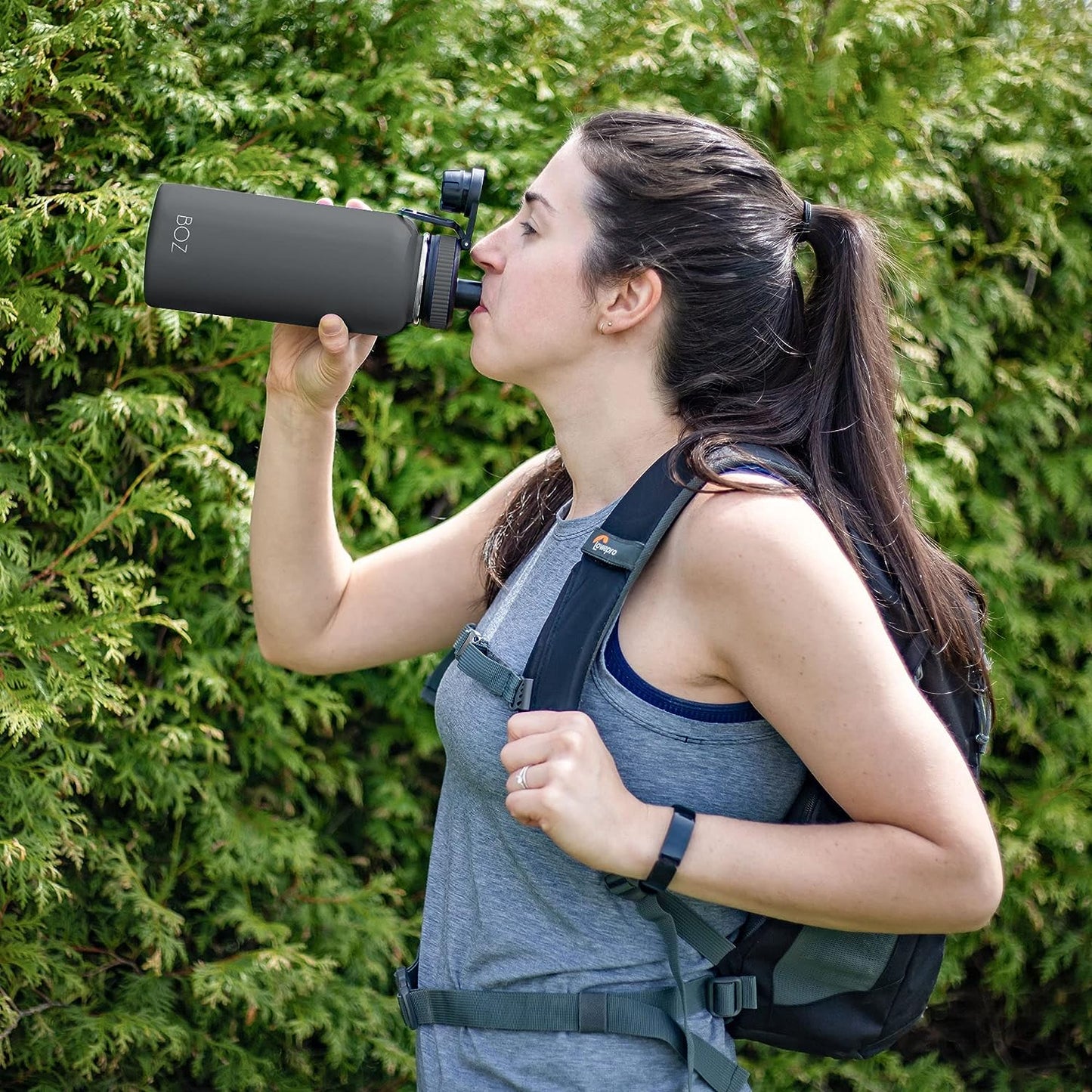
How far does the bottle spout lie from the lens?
1.78 metres

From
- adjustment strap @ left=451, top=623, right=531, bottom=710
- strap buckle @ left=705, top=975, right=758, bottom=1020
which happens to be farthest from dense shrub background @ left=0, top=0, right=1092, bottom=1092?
strap buckle @ left=705, top=975, right=758, bottom=1020

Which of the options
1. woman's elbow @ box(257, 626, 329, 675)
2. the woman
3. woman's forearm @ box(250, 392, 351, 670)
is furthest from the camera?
woman's elbow @ box(257, 626, 329, 675)

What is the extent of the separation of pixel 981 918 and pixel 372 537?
1582 millimetres

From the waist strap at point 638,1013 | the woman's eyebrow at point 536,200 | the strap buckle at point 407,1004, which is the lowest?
the strap buckle at point 407,1004

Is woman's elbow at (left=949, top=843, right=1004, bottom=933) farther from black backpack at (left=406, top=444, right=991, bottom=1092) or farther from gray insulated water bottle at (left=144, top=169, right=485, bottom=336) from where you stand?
gray insulated water bottle at (left=144, top=169, right=485, bottom=336)

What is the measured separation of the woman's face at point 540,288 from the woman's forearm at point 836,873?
0.68 m

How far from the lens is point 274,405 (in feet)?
6.20

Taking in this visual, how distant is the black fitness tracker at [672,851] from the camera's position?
1393 millimetres

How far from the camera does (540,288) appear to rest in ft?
5.57

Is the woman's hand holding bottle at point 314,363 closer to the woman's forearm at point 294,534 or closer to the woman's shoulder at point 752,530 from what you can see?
the woman's forearm at point 294,534

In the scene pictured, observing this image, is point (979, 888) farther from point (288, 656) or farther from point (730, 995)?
point (288, 656)

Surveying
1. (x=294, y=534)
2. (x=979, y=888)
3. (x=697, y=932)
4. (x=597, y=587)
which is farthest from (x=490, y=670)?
(x=979, y=888)

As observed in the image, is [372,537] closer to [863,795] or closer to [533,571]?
[533,571]

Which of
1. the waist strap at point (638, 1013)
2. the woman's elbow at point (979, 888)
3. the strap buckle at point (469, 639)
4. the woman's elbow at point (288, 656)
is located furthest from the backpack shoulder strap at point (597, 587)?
the woman's elbow at point (288, 656)
